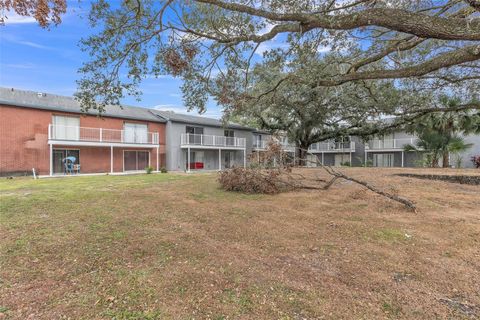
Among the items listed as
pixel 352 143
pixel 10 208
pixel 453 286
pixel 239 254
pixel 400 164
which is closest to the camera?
pixel 453 286

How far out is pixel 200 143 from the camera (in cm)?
2653

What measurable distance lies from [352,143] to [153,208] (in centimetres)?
3083

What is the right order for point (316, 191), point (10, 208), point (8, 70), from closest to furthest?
point (10, 208), point (316, 191), point (8, 70)

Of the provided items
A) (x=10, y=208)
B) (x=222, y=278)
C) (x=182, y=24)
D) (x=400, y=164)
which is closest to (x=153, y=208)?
(x=10, y=208)

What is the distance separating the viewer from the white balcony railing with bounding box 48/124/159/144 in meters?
19.4

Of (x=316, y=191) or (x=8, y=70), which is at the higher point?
(x=8, y=70)

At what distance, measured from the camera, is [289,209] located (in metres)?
7.14

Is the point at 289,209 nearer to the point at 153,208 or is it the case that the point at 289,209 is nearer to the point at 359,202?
the point at 359,202

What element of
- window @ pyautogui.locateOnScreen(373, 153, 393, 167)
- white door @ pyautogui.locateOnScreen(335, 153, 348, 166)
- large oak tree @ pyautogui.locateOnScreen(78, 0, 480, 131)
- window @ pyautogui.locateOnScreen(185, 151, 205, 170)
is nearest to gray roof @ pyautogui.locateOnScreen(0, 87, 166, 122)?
window @ pyautogui.locateOnScreen(185, 151, 205, 170)

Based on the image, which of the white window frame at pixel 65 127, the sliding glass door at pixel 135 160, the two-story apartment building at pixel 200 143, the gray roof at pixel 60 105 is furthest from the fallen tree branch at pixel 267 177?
the sliding glass door at pixel 135 160

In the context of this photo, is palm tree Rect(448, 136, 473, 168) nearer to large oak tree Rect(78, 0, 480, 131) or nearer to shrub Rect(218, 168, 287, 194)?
large oak tree Rect(78, 0, 480, 131)

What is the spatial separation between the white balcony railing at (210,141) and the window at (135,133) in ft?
10.8

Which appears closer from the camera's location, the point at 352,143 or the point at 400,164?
the point at 400,164

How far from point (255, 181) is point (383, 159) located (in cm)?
2734
